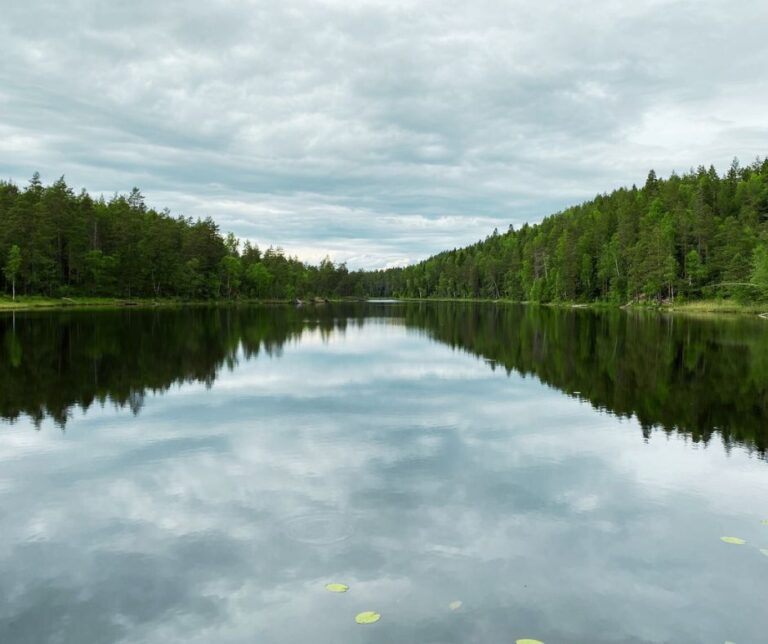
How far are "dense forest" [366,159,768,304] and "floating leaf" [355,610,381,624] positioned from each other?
93782 millimetres

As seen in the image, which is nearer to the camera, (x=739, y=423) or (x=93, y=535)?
(x=93, y=535)

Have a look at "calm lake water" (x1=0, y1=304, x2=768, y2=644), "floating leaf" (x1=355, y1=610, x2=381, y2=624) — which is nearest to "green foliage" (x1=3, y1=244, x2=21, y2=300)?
"calm lake water" (x1=0, y1=304, x2=768, y2=644)

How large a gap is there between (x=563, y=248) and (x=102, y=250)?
111820 mm

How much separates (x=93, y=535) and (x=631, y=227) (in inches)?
5555

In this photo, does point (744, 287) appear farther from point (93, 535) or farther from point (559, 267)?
point (93, 535)

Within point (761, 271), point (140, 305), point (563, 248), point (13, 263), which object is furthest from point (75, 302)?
point (563, 248)

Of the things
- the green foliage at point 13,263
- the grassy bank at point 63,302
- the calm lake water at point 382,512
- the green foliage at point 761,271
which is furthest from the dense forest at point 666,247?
the green foliage at point 13,263

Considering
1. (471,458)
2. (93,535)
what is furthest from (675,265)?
(93,535)

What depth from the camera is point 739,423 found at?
768 inches

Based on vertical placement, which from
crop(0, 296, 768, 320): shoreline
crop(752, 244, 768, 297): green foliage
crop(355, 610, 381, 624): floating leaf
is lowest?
crop(355, 610, 381, 624): floating leaf

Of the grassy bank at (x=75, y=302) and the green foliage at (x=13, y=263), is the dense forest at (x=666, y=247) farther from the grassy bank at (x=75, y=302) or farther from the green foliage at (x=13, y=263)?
the green foliage at (x=13, y=263)

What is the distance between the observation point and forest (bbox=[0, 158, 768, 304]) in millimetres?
99625

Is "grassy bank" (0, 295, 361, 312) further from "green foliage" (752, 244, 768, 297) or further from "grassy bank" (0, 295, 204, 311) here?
"green foliage" (752, 244, 768, 297)

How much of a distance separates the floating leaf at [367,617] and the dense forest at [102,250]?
320 ft
